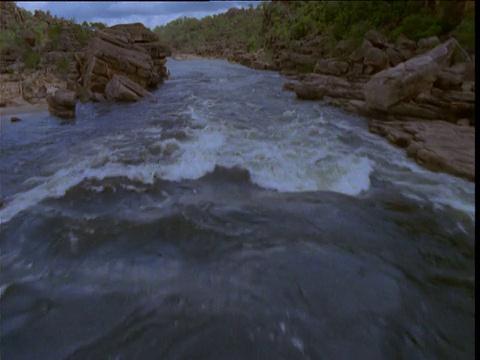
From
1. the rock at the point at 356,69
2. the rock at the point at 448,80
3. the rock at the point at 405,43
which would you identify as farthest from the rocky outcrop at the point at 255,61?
the rock at the point at 448,80

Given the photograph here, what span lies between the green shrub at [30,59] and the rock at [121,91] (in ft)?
41.7

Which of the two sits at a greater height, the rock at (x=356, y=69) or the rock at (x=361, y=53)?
the rock at (x=361, y=53)

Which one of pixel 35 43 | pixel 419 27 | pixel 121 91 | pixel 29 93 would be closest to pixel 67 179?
pixel 121 91

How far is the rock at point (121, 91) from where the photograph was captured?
17.4m

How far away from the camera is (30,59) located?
26531 millimetres

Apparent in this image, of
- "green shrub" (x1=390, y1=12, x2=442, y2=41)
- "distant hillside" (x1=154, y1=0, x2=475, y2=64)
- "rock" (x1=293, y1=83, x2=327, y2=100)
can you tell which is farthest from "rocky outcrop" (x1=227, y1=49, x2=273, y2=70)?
"rock" (x1=293, y1=83, x2=327, y2=100)

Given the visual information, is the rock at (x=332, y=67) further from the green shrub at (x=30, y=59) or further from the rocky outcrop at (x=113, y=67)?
the green shrub at (x=30, y=59)

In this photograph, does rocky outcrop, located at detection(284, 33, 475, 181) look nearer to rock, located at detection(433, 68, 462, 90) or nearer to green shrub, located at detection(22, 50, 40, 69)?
rock, located at detection(433, 68, 462, 90)

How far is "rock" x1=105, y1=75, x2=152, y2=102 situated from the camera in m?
17.4

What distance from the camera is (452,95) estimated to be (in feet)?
39.8

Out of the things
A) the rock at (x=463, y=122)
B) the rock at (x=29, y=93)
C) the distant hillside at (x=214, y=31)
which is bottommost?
the distant hillside at (x=214, y=31)

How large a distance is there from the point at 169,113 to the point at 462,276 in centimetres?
1255

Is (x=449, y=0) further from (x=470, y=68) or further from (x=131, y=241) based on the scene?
(x=131, y=241)

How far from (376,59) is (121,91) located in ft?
50.1
